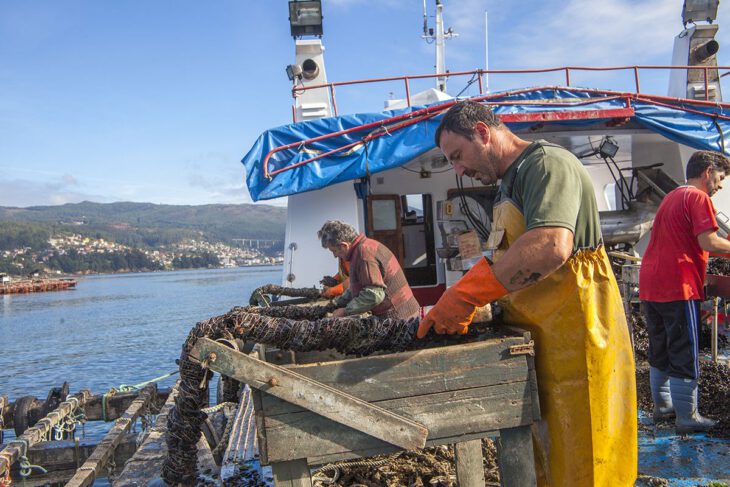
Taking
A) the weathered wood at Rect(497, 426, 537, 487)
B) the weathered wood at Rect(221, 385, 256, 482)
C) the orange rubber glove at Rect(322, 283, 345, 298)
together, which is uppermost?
the orange rubber glove at Rect(322, 283, 345, 298)

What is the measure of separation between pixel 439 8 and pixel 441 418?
1488cm

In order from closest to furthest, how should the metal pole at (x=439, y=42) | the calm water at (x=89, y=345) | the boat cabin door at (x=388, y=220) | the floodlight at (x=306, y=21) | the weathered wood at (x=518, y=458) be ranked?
the weathered wood at (x=518, y=458) → the floodlight at (x=306, y=21) → the boat cabin door at (x=388, y=220) → the metal pole at (x=439, y=42) → the calm water at (x=89, y=345)

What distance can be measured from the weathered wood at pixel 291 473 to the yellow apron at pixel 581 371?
3.42 ft

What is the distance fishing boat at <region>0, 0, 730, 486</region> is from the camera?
212cm

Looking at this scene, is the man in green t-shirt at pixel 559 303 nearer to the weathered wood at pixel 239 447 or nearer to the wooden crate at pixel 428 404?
the wooden crate at pixel 428 404

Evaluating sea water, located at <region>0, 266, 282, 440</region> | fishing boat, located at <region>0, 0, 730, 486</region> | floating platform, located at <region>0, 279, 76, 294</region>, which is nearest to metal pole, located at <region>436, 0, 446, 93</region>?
fishing boat, located at <region>0, 0, 730, 486</region>

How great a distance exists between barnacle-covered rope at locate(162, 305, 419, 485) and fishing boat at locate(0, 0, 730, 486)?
1 cm

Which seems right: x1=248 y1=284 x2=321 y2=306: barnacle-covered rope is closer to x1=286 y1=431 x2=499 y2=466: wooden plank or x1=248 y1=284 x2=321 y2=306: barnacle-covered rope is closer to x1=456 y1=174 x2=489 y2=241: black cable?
x1=456 y1=174 x2=489 y2=241: black cable

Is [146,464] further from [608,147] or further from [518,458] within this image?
[608,147]

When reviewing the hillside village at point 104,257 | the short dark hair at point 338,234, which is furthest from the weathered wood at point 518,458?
the hillside village at point 104,257

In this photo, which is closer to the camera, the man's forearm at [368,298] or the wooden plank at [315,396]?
the wooden plank at [315,396]

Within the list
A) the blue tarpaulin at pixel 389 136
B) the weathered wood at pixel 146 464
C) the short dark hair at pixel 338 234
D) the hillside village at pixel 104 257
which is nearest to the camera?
the short dark hair at pixel 338 234

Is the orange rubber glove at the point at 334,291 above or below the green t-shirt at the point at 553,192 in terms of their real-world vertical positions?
below

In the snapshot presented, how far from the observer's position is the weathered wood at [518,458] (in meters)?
2.28
